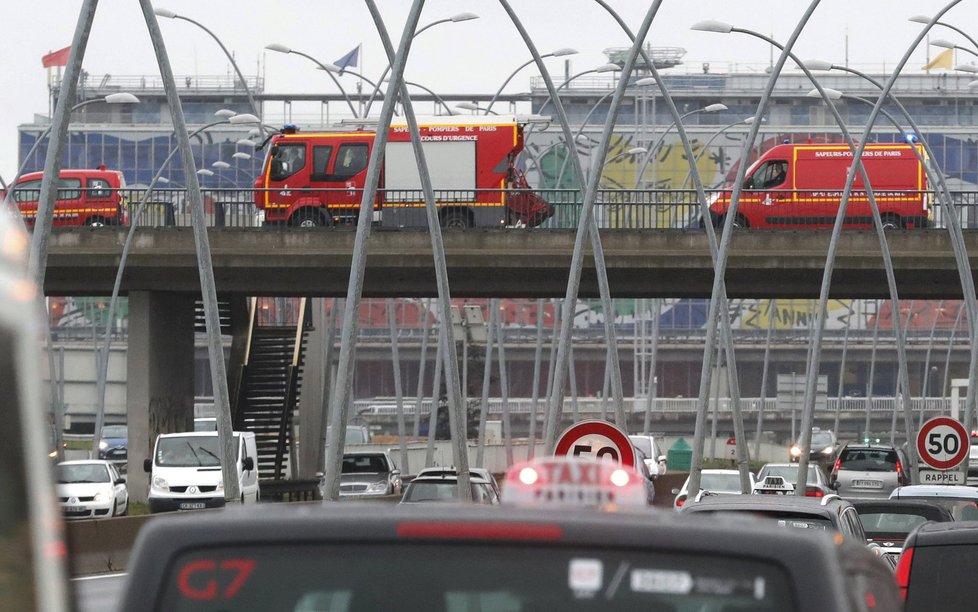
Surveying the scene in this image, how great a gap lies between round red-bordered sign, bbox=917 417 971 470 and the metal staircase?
25935 millimetres

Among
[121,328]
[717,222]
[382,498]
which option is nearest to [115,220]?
[382,498]

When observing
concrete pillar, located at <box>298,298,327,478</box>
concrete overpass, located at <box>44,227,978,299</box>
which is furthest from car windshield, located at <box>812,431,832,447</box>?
concrete overpass, located at <box>44,227,978,299</box>

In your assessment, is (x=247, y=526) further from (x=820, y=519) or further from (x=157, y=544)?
(x=820, y=519)

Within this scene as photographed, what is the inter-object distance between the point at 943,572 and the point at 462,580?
716 cm

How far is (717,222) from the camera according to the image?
44.5 meters

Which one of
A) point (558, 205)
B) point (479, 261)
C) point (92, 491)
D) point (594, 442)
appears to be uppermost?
point (558, 205)

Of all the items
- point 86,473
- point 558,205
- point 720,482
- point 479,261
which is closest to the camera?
point 86,473

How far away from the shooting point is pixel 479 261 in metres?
39.6

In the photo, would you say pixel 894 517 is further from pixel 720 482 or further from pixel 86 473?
pixel 86 473

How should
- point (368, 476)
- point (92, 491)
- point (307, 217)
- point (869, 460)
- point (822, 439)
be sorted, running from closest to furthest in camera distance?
point (92, 491) < point (368, 476) < point (869, 460) < point (307, 217) < point (822, 439)

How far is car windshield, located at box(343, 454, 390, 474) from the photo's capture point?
134ft

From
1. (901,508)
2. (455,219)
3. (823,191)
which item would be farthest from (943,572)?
(823,191)

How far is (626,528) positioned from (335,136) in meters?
44.2

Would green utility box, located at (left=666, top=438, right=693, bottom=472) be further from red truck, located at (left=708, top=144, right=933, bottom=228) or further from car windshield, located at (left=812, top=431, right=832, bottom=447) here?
car windshield, located at (left=812, top=431, right=832, bottom=447)
